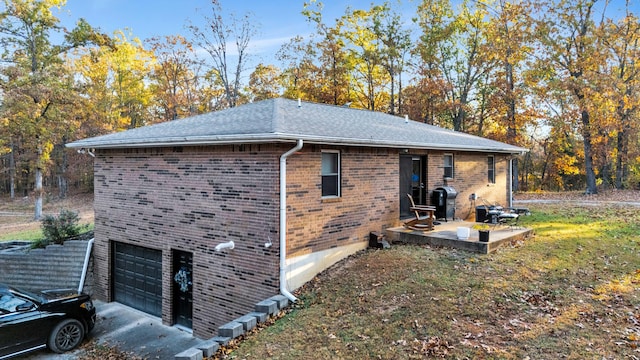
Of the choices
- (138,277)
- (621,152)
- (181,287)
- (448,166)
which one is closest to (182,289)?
(181,287)

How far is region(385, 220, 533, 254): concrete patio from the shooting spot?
30.1 feet

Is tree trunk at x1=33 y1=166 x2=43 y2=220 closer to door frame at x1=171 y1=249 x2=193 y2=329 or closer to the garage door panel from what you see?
the garage door panel

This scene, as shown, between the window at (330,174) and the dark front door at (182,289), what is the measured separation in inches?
151

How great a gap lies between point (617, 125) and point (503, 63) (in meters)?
8.45

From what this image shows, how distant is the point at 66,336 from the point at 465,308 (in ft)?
28.2

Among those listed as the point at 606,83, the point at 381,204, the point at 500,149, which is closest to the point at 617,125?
the point at 606,83

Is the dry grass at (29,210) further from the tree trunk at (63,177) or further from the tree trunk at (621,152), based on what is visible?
the tree trunk at (621,152)

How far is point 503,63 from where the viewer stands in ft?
92.8

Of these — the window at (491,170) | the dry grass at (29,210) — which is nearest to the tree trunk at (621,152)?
the window at (491,170)

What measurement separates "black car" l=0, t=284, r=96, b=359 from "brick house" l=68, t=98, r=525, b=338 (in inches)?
73.9

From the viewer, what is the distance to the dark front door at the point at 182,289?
9609 millimetres

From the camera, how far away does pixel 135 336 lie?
9328mm

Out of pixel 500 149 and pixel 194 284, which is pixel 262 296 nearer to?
pixel 194 284

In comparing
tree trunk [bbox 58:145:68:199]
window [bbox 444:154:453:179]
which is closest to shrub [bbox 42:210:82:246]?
window [bbox 444:154:453:179]
